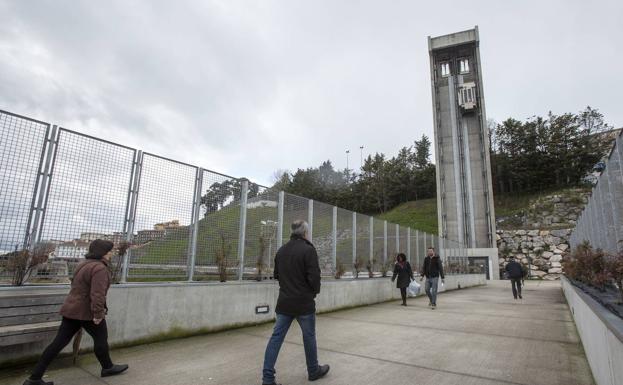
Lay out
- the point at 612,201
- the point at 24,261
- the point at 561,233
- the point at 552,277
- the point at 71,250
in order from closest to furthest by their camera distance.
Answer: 1. the point at 24,261
2. the point at 71,250
3. the point at 612,201
4. the point at 552,277
5. the point at 561,233

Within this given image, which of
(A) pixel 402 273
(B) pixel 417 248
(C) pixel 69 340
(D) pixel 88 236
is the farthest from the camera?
(B) pixel 417 248

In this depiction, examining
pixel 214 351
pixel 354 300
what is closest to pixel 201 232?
pixel 214 351

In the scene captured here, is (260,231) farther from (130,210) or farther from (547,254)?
(547,254)

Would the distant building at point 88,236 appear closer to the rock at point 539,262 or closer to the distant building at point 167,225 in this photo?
the distant building at point 167,225

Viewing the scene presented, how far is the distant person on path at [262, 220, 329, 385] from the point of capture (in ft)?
12.4

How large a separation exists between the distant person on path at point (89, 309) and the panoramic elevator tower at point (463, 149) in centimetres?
4257

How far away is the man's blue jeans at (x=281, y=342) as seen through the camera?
359 cm

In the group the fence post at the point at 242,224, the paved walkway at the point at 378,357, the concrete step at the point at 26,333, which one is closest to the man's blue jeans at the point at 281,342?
the paved walkway at the point at 378,357

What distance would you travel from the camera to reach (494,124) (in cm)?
7069

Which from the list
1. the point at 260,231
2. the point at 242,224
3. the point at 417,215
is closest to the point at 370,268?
the point at 260,231

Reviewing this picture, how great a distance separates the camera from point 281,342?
3.66 meters

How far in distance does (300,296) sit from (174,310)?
339 cm

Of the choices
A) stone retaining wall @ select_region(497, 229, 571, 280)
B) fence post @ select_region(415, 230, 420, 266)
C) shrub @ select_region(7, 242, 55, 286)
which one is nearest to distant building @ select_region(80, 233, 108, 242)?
shrub @ select_region(7, 242, 55, 286)

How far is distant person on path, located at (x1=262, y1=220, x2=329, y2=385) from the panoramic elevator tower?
41464 mm
